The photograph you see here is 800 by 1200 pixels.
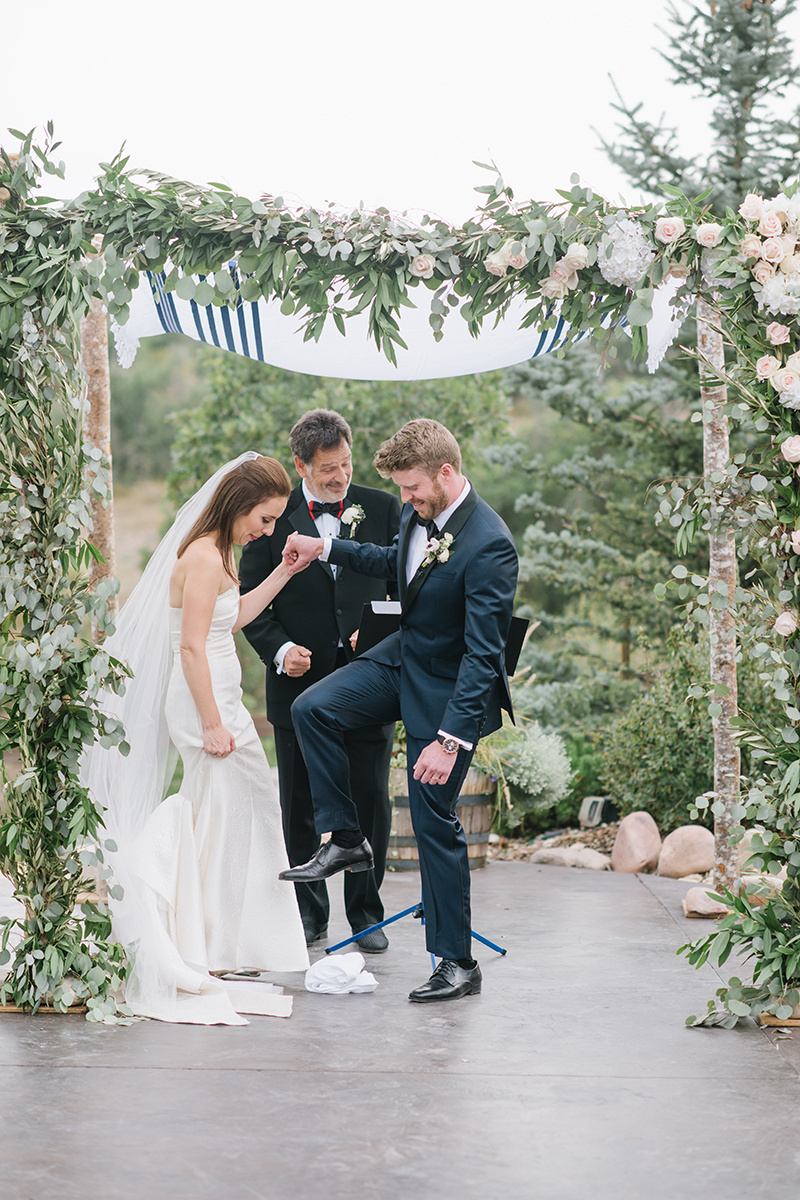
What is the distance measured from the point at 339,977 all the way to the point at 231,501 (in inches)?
69.8

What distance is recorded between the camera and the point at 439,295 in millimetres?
3891

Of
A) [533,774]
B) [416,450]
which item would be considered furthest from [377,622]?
[533,774]

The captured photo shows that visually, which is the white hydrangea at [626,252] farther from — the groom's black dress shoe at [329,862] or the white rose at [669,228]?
the groom's black dress shoe at [329,862]

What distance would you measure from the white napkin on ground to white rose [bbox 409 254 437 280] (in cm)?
243

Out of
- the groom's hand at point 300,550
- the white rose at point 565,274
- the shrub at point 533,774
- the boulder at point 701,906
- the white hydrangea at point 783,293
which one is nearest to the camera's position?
the white hydrangea at point 783,293

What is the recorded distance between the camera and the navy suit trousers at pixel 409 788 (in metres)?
3.99

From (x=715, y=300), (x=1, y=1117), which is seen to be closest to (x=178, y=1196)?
(x=1, y=1117)

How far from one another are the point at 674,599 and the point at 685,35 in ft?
14.1

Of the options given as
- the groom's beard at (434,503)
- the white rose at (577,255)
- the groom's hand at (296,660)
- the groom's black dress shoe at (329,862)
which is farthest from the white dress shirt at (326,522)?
the white rose at (577,255)

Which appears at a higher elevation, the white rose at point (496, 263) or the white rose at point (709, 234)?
the white rose at point (709, 234)

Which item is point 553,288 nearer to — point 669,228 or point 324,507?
point 669,228

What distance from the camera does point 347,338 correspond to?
5.09 meters

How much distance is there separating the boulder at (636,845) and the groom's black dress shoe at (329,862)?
9.68ft

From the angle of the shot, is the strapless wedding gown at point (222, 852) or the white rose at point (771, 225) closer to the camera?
the white rose at point (771, 225)
